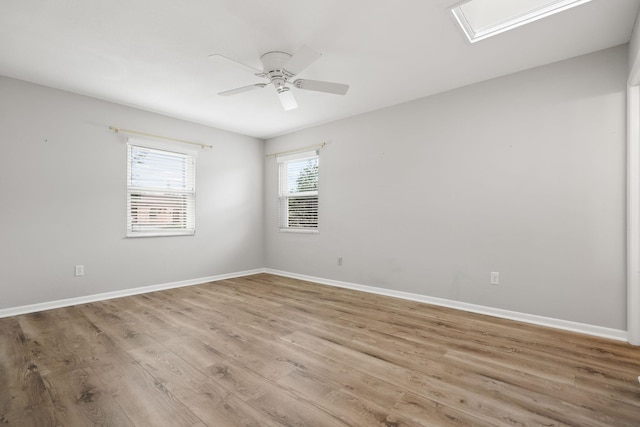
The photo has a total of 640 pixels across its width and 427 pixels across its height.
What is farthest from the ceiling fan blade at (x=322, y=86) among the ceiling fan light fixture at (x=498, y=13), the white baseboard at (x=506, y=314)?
the white baseboard at (x=506, y=314)

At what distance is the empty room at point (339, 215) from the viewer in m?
1.79

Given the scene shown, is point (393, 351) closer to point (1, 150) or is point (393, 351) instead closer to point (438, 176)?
point (438, 176)

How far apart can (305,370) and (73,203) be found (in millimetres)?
3461

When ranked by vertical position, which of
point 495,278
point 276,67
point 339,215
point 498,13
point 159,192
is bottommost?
point 495,278

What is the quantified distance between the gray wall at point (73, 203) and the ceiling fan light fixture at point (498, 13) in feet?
13.0

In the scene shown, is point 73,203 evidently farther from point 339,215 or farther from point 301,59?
point 339,215

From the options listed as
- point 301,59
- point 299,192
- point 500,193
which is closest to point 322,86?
point 301,59

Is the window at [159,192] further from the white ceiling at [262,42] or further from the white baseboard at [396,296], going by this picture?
the white ceiling at [262,42]

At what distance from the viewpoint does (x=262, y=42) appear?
253cm

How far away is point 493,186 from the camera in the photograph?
3189 millimetres

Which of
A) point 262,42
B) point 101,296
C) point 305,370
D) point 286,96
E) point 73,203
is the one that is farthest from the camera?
point 101,296

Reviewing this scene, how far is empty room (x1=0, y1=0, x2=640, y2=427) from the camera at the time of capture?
70.7 inches

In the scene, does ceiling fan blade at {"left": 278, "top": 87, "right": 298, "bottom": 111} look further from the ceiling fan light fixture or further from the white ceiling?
the ceiling fan light fixture

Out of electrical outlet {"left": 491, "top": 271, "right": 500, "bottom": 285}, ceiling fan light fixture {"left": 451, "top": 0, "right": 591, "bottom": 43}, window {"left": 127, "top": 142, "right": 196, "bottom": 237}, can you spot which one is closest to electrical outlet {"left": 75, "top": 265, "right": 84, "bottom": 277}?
window {"left": 127, "top": 142, "right": 196, "bottom": 237}
